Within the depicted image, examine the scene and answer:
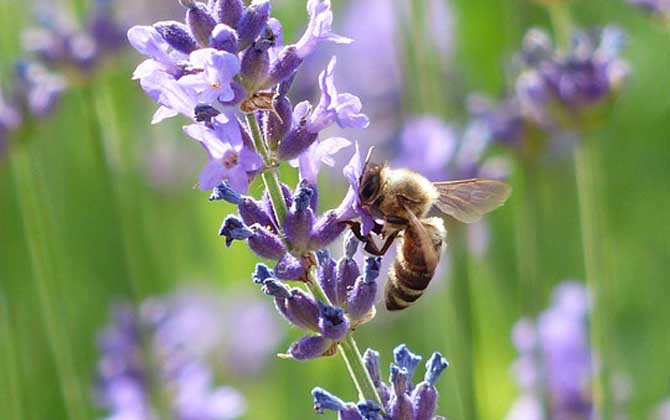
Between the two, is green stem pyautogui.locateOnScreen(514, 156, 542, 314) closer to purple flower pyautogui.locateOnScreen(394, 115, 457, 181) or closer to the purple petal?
purple flower pyautogui.locateOnScreen(394, 115, 457, 181)

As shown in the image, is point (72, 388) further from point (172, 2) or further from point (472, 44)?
point (172, 2)

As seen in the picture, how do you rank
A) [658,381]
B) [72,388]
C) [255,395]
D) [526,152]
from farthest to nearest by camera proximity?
1. [255,395]
2. [658,381]
3. [526,152]
4. [72,388]

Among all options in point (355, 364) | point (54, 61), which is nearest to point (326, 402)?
point (355, 364)

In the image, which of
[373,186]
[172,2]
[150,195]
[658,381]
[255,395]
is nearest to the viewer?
[373,186]

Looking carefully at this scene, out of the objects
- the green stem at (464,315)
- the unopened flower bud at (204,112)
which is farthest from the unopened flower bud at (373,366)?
the green stem at (464,315)

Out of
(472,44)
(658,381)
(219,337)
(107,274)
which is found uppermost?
(472,44)

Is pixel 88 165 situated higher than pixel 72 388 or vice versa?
pixel 88 165

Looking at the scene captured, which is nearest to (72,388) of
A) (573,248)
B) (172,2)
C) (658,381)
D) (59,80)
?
(59,80)

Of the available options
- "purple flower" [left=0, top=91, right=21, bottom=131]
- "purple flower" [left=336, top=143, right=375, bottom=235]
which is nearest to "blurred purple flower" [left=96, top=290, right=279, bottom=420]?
"purple flower" [left=0, top=91, right=21, bottom=131]
